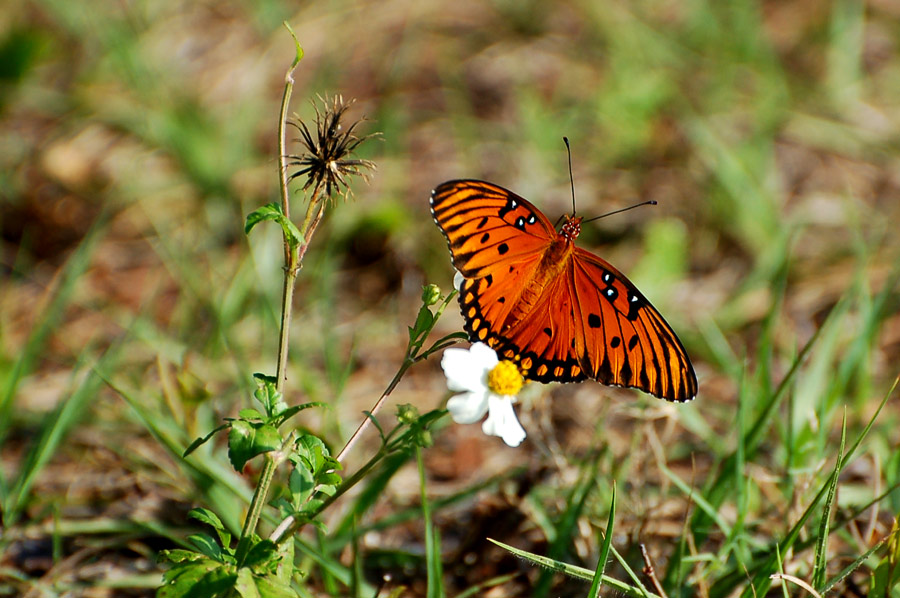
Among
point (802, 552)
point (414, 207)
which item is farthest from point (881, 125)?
point (802, 552)

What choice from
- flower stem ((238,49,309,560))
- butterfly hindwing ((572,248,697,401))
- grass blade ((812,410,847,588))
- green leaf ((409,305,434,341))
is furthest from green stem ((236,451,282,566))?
→ grass blade ((812,410,847,588))

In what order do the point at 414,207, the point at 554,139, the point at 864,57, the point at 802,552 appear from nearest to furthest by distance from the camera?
1. the point at 802,552
2. the point at 414,207
3. the point at 554,139
4. the point at 864,57

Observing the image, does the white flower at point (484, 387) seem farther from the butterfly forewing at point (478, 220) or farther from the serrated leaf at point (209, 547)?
the serrated leaf at point (209, 547)

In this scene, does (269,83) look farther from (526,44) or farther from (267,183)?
(526,44)

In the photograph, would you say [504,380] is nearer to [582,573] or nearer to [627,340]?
[627,340]

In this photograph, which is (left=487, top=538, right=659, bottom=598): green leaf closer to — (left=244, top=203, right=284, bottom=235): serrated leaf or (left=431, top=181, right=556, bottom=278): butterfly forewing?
(left=431, top=181, right=556, bottom=278): butterfly forewing

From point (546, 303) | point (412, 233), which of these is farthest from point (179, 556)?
point (412, 233)

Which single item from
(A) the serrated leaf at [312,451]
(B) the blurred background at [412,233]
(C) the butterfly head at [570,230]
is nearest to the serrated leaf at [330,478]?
(A) the serrated leaf at [312,451]
